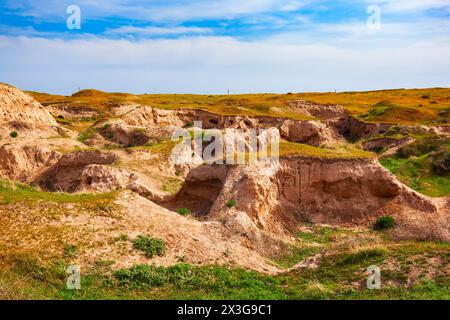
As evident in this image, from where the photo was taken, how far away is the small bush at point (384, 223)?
2306cm

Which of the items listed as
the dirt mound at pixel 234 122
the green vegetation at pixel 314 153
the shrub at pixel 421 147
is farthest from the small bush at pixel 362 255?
the dirt mound at pixel 234 122

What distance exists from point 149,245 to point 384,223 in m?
12.7

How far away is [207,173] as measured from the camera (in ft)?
79.2

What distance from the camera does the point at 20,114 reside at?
133 feet

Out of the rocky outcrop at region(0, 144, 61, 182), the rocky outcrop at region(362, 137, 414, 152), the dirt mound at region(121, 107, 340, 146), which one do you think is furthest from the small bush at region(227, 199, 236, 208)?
the dirt mound at region(121, 107, 340, 146)

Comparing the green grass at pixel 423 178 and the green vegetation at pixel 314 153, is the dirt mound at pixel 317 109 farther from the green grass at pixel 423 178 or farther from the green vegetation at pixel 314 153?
the green vegetation at pixel 314 153

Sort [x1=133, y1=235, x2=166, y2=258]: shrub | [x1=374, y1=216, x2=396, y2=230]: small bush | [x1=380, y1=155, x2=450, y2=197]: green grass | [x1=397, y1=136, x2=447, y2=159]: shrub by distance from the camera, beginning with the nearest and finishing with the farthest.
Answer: [x1=133, y1=235, x2=166, y2=258]: shrub
[x1=374, y1=216, x2=396, y2=230]: small bush
[x1=380, y1=155, x2=450, y2=197]: green grass
[x1=397, y1=136, x2=447, y2=159]: shrub

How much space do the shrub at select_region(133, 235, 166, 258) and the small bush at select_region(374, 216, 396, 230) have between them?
12034 millimetres

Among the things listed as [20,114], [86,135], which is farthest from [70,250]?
[20,114]

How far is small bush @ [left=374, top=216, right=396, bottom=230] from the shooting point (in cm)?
2306

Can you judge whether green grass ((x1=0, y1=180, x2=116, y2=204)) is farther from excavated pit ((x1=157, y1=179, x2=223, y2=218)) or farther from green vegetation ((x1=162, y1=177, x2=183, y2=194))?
green vegetation ((x1=162, y1=177, x2=183, y2=194))
